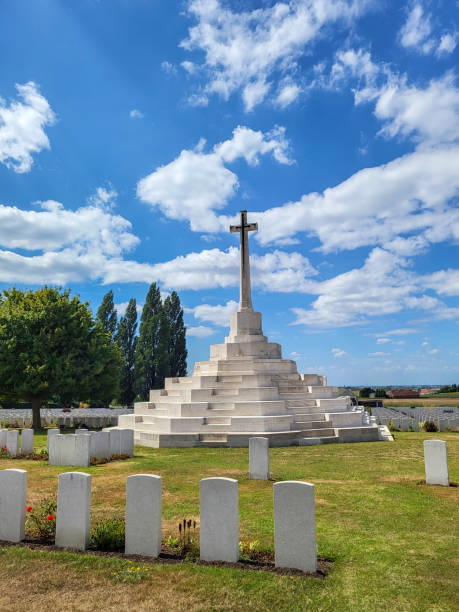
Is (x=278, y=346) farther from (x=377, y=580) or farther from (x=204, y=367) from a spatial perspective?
(x=377, y=580)

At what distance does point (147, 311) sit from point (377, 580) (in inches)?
1776

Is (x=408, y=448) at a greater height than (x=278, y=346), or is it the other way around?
(x=278, y=346)

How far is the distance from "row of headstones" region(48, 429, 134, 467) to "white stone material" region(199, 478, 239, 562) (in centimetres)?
760

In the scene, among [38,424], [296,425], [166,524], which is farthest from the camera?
[38,424]

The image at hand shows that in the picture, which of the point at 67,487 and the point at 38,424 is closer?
the point at 67,487

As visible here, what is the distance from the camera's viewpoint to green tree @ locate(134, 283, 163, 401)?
148ft

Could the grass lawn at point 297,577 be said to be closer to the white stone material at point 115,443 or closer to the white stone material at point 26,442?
the white stone material at point 115,443

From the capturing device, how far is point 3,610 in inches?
164

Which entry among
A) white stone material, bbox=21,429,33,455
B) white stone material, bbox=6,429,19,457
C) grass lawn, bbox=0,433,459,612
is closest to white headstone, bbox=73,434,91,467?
grass lawn, bbox=0,433,459,612

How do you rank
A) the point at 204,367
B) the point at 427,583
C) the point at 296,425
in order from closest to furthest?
the point at 427,583 → the point at 296,425 → the point at 204,367

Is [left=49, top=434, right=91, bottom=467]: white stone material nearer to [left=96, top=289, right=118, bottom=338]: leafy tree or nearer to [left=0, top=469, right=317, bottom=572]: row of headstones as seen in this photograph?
[left=0, top=469, right=317, bottom=572]: row of headstones

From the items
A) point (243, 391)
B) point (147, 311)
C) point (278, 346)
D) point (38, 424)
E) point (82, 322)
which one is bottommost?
point (38, 424)

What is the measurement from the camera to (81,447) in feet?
39.1

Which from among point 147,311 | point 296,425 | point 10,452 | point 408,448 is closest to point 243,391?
point 296,425
